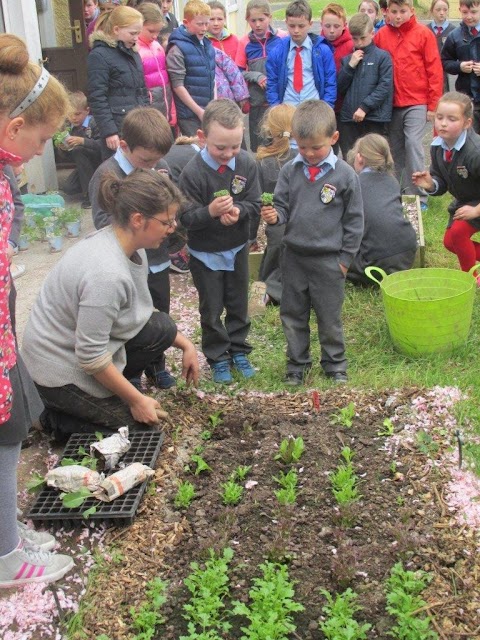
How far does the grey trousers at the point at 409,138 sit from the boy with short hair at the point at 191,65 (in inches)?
77.8

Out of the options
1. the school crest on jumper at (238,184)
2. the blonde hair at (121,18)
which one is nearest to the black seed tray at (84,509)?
the school crest on jumper at (238,184)

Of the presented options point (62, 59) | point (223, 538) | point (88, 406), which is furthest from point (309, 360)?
point (62, 59)

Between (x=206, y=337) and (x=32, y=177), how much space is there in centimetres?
517

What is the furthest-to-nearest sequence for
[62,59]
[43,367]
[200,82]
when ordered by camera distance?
[62,59] → [200,82] → [43,367]

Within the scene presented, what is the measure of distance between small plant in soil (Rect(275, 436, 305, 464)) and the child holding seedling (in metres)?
2.76

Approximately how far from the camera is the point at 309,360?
5.06 meters

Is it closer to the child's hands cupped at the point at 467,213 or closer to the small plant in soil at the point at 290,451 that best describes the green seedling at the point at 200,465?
the small plant in soil at the point at 290,451

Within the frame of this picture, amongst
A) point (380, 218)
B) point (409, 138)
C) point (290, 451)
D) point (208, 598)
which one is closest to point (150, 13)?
point (409, 138)

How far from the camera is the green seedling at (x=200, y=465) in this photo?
3.83 meters

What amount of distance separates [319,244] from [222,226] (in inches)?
23.4

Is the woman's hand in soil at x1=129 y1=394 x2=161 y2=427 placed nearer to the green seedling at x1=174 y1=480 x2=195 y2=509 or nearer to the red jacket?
the green seedling at x1=174 y1=480 x2=195 y2=509

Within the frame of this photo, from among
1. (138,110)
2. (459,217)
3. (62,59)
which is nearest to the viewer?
(138,110)

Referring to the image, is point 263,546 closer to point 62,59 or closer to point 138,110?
point 138,110

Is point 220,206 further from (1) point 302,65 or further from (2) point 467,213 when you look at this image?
(1) point 302,65
